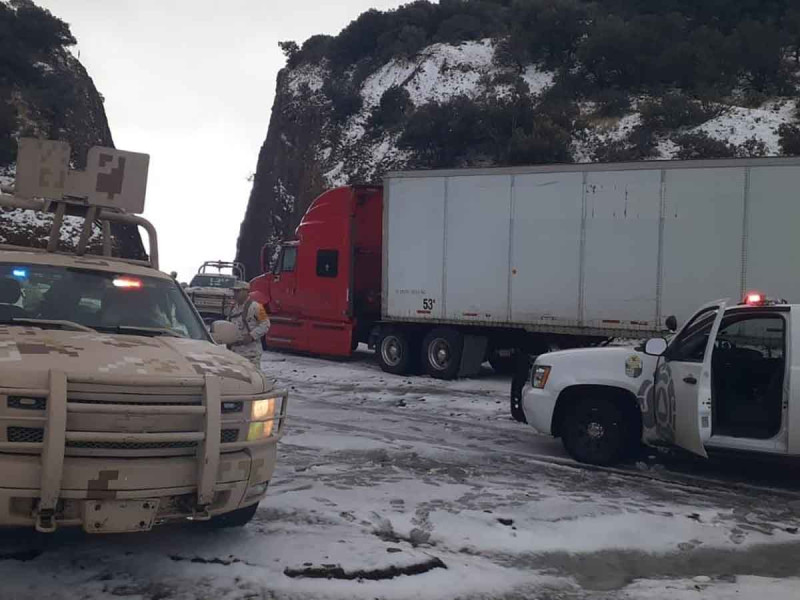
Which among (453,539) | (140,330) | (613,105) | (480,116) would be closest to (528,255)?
(453,539)

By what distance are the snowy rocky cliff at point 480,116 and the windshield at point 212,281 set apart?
513 inches

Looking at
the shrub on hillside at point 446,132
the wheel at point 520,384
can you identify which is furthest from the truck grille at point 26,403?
the shrub on hillside at point 446,132

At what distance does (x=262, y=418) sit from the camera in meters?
4.93

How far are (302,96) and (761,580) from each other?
43.5 meters

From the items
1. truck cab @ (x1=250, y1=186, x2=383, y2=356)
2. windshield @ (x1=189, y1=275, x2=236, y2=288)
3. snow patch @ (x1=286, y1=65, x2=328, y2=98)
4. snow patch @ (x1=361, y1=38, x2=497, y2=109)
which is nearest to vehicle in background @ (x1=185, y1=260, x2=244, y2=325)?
windshield @ (x1=189, y1=275, x2=236, y2=288)

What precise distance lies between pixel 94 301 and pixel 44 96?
44597 millimetres

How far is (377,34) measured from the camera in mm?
46719

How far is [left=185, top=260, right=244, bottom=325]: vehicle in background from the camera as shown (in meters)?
23.9

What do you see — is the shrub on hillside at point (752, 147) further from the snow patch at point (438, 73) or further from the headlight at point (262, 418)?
the headlight at point (262, 418)

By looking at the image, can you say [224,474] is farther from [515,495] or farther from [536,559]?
[515,495]

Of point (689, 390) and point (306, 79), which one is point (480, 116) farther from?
point (689, 390)

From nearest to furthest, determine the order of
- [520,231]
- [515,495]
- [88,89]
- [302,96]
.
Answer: [515,495]
[520,231]
[302,96]
[88,89]

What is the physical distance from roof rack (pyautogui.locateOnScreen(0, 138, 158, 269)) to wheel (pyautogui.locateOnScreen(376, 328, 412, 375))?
980 centimetres

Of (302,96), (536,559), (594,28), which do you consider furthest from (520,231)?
(302,96)
